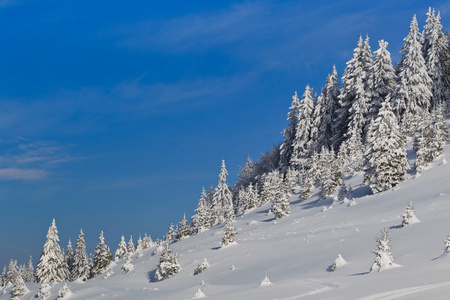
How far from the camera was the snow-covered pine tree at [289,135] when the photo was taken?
67688 millimetres

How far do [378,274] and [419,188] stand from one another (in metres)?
16.6

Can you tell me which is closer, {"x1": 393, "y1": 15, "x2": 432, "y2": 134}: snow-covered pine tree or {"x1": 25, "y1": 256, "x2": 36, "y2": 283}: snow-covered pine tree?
{"x1": 393, "y1": 15, "x2": 432, "y2": 134}: snow-covered pine tree

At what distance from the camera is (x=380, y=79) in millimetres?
53656

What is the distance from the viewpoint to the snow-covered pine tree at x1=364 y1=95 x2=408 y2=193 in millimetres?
29484

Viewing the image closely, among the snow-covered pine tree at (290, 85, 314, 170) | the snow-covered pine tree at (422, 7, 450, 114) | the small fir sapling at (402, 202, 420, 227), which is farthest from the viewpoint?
the snow-covered pine tree at (290, 85, 314, 170)

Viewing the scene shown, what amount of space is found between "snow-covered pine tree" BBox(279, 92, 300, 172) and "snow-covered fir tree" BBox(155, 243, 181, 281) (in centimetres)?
4106

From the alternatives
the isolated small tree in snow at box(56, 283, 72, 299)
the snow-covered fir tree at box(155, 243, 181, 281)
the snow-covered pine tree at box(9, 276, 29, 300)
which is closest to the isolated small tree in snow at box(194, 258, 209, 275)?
the snow-covered fir tree at box(155, 243, 181, 281)

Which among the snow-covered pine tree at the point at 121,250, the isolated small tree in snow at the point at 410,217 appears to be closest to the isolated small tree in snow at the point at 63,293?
the isolated small tree in snow at the point at 410,217

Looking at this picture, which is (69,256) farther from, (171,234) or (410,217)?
(410,217)

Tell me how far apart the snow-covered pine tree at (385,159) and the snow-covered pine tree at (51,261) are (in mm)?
45715

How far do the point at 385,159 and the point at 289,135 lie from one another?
3895 cm

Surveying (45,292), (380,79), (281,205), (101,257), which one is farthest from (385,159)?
(101,257)

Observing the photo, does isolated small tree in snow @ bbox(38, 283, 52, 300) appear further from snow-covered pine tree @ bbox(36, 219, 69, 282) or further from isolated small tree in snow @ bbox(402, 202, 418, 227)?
snow-covered pine tree @ bbox(36, 219, 69, 282)

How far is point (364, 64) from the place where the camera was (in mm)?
59500
